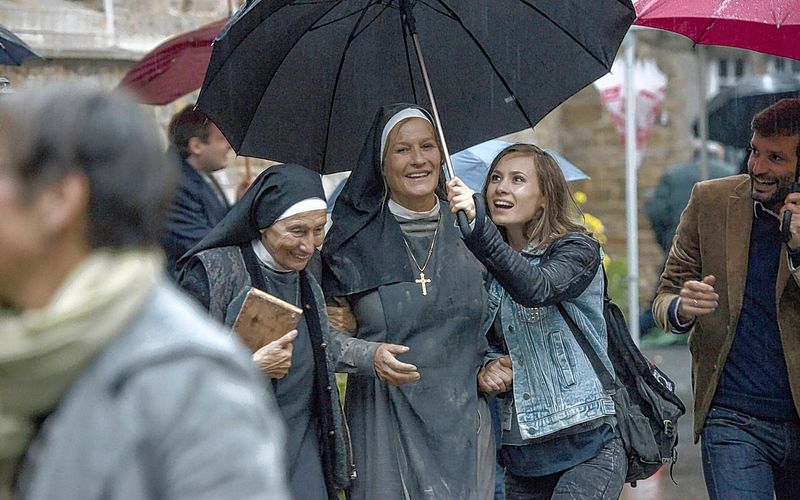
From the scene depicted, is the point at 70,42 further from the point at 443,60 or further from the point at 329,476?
the point at 329,476

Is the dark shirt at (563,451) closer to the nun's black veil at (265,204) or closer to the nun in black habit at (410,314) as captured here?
the nun in black habit at (410,314)

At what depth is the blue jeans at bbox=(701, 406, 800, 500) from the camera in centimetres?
446

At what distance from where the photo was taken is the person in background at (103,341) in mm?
1777

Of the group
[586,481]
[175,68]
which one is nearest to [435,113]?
[586,481]

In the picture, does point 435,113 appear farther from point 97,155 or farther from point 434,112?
point 97,155

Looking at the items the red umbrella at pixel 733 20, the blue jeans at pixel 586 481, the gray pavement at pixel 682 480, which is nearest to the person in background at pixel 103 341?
the blue jeans at pixel 586 481

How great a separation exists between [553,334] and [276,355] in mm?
1027

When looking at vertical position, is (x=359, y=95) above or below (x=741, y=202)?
above

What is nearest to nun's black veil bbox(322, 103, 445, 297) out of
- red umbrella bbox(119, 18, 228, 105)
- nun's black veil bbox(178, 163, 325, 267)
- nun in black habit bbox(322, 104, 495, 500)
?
nun in black habit bbox(322, 104, 495, 500)

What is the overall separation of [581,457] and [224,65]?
1717 mm

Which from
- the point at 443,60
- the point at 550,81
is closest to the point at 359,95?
the point at 443,60

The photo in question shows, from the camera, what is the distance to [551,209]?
4.51 metres

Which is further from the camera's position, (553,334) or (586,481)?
(553,334)

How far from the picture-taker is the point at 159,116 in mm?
9734
